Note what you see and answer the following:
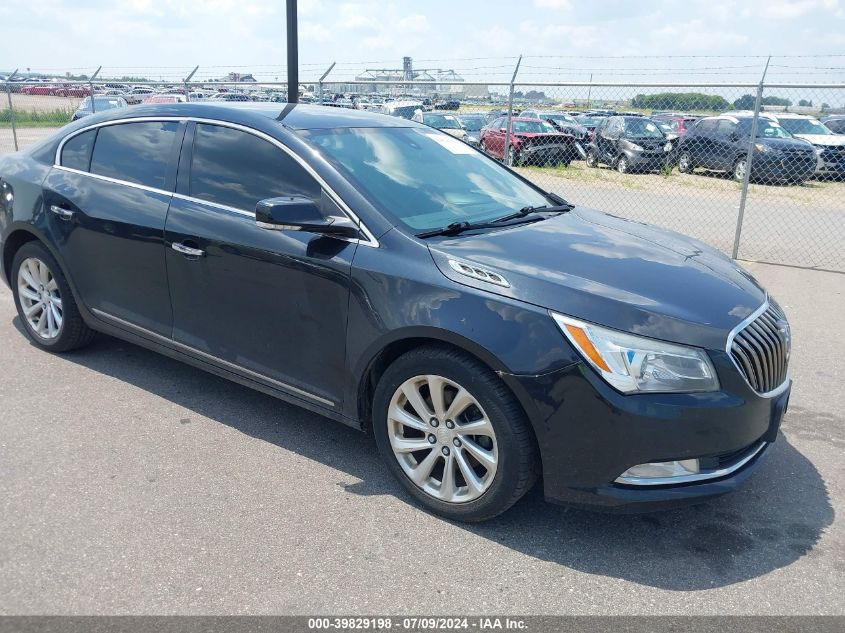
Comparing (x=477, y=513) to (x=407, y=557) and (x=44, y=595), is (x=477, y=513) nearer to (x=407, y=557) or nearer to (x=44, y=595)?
(x=407, y=557)

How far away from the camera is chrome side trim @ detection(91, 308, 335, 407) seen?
3598mm

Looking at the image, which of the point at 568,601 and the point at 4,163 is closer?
the point at 568,601

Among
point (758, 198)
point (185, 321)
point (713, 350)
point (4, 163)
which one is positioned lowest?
point (758, 198)

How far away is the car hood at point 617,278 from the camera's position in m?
2.83

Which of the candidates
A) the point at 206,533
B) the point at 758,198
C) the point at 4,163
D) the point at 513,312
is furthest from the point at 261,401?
the point at 758,198

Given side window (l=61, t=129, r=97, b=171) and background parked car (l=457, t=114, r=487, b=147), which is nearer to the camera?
side window (l=61, t=129, r=97, b=171)

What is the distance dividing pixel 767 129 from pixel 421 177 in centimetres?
1684

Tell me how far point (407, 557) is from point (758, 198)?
47.6 ft

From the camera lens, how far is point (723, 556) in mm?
2996

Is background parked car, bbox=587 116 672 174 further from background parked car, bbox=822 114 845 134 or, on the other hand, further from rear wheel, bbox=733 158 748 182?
background parked car, bbox=822 114 845 134

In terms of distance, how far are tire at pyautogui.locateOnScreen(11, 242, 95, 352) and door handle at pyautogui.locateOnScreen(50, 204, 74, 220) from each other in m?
0.33

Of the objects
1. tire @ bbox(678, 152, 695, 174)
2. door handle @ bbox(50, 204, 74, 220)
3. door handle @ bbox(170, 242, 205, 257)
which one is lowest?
tire @ bbox(678, 152, 695, 174)

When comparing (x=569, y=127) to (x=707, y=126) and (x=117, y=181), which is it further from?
(x=117, y=181)

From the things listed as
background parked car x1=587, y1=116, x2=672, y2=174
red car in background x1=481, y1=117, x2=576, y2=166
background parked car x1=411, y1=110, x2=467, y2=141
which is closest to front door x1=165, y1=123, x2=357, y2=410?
red car in background x1=481, y1=117, x2=576, y2=166
